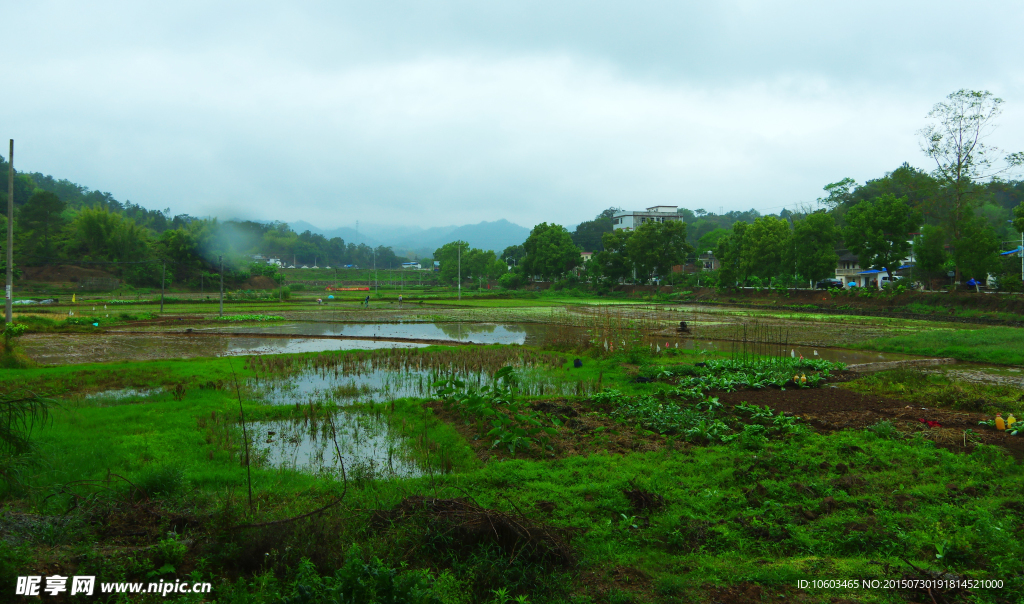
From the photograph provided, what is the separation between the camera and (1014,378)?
15039mm

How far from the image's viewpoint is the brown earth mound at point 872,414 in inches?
338

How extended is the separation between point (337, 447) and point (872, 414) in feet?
31.6

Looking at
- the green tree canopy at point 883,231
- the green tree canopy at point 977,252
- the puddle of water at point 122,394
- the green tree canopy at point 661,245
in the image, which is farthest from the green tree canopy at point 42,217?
the green tree canopy at point 977,252

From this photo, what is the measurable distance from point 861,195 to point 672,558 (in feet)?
280

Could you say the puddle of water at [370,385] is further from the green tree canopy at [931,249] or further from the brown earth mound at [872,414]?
the green tree canopy at [931,249]

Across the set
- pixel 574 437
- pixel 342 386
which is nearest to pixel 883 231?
pixel 574 437

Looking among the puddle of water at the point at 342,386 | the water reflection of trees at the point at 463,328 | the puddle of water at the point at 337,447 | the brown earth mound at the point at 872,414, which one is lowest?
the water reflection of trees at the point at 463,328

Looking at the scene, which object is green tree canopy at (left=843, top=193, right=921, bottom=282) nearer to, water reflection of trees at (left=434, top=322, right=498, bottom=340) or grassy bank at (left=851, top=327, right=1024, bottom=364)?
grassy bank at (left=851, top=327, right=1024, bottom=364)

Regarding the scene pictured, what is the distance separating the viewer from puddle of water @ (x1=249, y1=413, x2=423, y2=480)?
A: 26.0 feet

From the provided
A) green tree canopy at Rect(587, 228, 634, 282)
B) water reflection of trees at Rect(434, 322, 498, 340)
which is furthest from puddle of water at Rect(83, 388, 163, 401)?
green tree canopy at Rect(587, 228, 634, 282)

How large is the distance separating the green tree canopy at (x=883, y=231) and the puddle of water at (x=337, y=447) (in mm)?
42642

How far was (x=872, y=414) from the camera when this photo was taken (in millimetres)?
10391

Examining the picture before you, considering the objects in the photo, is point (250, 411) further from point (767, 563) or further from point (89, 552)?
point (767, 563)

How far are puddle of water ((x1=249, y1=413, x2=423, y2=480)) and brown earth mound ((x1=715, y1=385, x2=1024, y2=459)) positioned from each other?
7.01 metres
